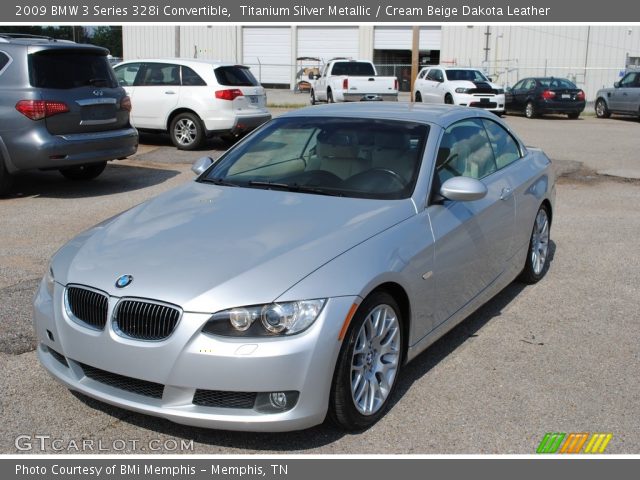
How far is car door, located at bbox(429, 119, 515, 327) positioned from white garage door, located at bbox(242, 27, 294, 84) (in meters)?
41.5

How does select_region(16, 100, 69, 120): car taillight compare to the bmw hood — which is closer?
the bmw hood

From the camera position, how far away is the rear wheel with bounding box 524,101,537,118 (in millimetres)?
26494

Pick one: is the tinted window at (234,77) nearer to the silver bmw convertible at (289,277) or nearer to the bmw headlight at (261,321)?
the silver bmw convertible at (289,277)

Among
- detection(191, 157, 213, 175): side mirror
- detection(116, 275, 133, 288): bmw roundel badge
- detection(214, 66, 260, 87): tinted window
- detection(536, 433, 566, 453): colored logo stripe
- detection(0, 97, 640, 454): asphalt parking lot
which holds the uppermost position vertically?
detection(214, 66, 260, 87): tinted window

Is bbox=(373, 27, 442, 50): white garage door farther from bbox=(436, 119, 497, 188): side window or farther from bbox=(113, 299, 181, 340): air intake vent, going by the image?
bbox=(113, 299, 181, 340): air intake vent

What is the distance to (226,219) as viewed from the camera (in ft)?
14.2

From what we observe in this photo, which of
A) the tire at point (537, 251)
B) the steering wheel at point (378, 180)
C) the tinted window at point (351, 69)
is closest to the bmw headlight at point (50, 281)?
the steering wheel at point (378, 180)

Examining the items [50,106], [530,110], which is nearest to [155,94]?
[50,106]

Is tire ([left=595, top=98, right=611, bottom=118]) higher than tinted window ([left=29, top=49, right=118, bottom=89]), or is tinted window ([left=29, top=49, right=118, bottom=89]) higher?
tinted window ([left=29, top=49, right=118, bottom=89])

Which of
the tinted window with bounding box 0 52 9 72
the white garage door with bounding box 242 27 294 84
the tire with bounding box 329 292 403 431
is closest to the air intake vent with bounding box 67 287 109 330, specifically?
the tire with bounding box 329 292 403 431

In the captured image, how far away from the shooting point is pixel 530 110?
2667cm

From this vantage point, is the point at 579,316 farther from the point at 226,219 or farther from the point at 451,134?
the point at 226,219

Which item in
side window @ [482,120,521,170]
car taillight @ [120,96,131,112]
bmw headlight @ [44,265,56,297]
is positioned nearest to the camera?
bmw headlight @ [44,265,56,297]

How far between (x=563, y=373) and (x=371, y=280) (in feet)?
5.35
